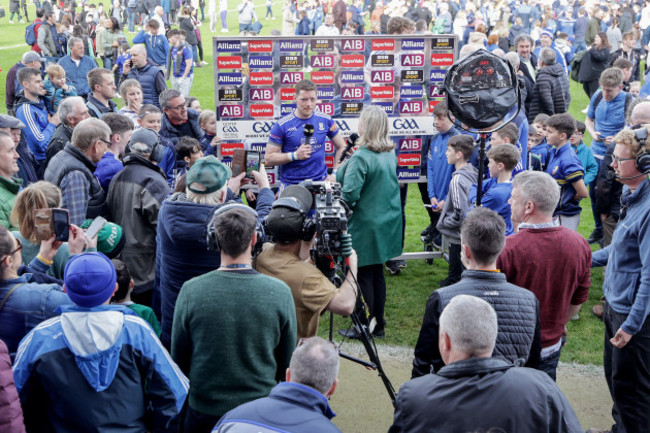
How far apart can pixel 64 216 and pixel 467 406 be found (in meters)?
2.58

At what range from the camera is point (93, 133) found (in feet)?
16.8

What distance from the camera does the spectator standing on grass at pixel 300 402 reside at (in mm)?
2367

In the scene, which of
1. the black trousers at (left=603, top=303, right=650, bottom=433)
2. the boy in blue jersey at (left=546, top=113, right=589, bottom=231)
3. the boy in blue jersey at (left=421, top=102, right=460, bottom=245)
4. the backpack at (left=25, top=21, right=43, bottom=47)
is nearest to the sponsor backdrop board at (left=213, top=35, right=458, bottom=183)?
the boy in blue jersey at (left=421, top=102, right=460, bottom=245)

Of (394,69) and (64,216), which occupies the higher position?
(394,69)

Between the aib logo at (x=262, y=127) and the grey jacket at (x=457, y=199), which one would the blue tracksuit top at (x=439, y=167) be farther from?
the aib logo at (x=262, y=127)

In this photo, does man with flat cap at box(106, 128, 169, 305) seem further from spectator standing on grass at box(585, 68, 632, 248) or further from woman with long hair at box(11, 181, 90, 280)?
spectator standing on grass at box(585, 68, 632, 248)

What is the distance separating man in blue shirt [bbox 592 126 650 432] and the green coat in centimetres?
207

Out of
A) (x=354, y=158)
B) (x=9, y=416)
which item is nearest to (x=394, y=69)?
(x=354, y=158)

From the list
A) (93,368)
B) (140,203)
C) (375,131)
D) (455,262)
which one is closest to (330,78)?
(375,131)

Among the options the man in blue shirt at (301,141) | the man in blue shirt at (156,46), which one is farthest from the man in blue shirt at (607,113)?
the man in blue shirt at (156,46)

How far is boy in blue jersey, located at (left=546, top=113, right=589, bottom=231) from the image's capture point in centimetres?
659

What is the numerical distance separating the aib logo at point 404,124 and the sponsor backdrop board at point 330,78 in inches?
0.5

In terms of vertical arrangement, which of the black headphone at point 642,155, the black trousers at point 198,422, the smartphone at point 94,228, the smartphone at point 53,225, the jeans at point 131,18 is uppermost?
the jeans at point 131,18

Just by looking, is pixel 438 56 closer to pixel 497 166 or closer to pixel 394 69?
pixel 394 69
